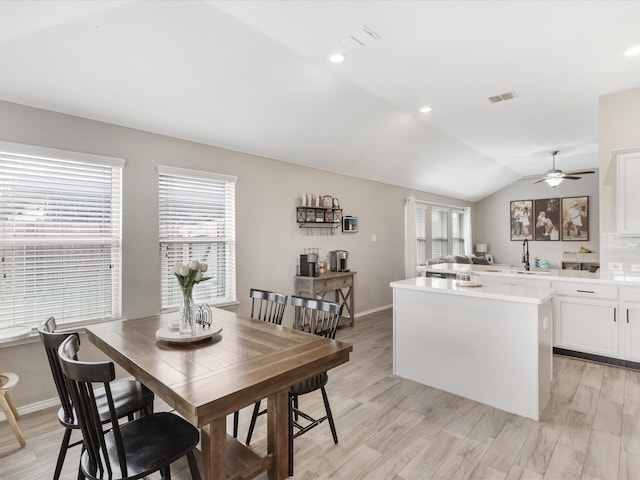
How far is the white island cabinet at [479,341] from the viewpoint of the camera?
2.54 meters

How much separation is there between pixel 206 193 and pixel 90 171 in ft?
3.64

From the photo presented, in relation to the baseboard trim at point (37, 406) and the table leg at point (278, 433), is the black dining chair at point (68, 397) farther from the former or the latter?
the baseboard trim at point (37, 406)

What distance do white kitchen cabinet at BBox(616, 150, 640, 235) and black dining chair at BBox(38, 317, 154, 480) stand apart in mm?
4534

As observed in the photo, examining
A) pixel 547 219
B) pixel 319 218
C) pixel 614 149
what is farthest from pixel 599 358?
pixel 547 219

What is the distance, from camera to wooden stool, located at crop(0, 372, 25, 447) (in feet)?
7.28

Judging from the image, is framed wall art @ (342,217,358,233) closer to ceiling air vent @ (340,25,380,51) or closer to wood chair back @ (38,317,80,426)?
ceiling air vent @ (340,25,380,51)

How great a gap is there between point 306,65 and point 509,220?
7885 millimetres

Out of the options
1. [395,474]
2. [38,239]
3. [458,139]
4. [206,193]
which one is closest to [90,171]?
[38,239]

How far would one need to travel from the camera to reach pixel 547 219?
836 cm

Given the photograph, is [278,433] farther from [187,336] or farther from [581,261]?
[581,261]

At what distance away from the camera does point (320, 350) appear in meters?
1.85

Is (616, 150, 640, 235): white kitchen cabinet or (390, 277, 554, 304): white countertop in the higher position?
(616, 150, 640, 235): white kitchen cabinet

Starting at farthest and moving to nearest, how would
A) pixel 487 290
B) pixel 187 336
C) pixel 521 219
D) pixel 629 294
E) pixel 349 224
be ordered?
pixel 521 219 → pixel 349 224 → pixel 629 294 → pixel 487 290 → pixel 187 336

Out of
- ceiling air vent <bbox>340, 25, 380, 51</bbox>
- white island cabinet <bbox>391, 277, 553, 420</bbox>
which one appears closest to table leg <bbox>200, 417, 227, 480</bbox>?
white island cabinet <bbox>391, 277, 553, 420</bbox>
